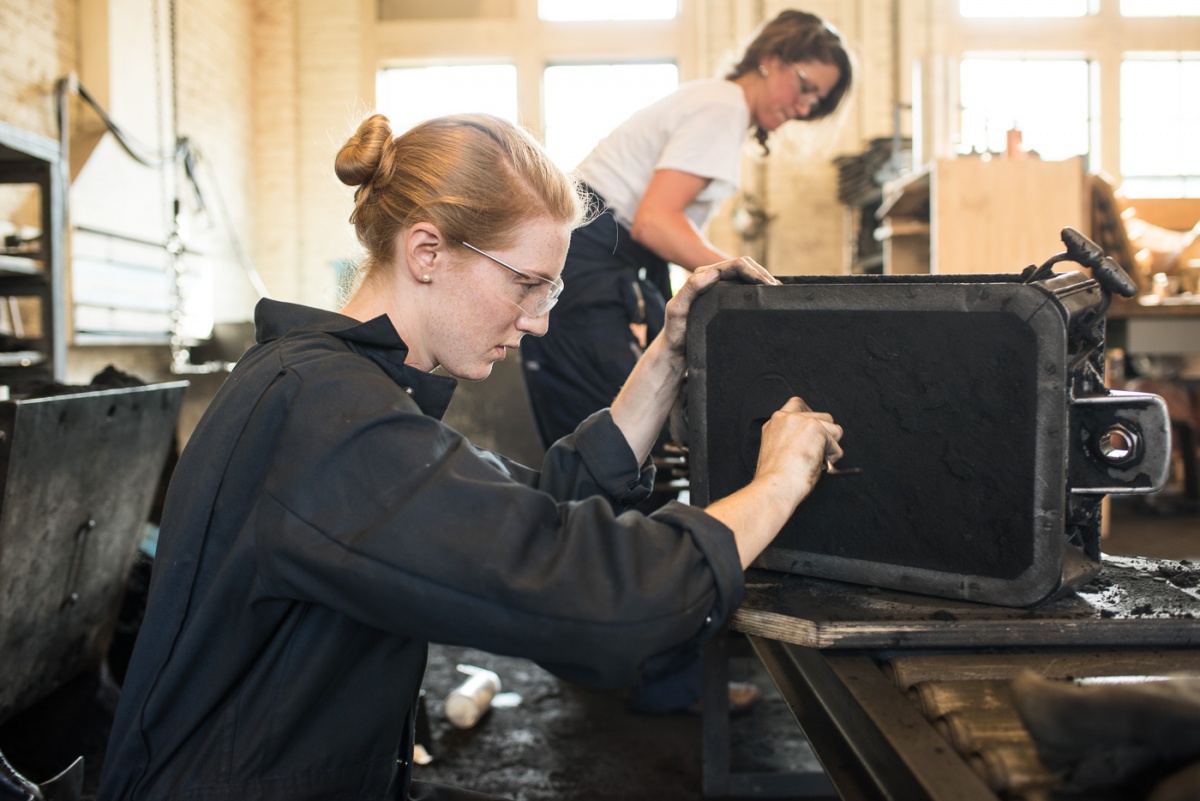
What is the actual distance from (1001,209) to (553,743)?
91.3 inches

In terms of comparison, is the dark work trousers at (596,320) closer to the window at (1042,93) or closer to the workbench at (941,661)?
the workbench at (941,661)

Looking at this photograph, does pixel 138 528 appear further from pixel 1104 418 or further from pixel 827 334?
pixel 1104 418

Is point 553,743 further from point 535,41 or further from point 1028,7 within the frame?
point 1028,7

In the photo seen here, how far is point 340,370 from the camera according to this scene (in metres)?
0.88

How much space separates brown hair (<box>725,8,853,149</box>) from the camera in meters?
2.32

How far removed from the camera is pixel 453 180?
1.01 m

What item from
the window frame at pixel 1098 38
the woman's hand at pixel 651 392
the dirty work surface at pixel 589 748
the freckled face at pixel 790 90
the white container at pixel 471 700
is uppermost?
the window frame at pixel 1098 38

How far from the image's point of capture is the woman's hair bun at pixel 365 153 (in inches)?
42.7

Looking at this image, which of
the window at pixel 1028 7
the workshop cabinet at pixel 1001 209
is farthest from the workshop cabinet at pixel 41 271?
the window at pixel 1028 7

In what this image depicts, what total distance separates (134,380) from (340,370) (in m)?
2.01

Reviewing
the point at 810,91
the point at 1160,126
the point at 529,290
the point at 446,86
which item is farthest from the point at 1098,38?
the point at 529,290

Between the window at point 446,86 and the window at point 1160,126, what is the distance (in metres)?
5.21

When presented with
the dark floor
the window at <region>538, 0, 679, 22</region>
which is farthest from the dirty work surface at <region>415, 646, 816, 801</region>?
the window at <region>538, 0, 679, 22</region>

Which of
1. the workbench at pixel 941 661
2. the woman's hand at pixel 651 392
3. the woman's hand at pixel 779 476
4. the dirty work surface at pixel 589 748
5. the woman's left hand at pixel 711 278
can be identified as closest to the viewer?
the workbench at pixel 941 661
